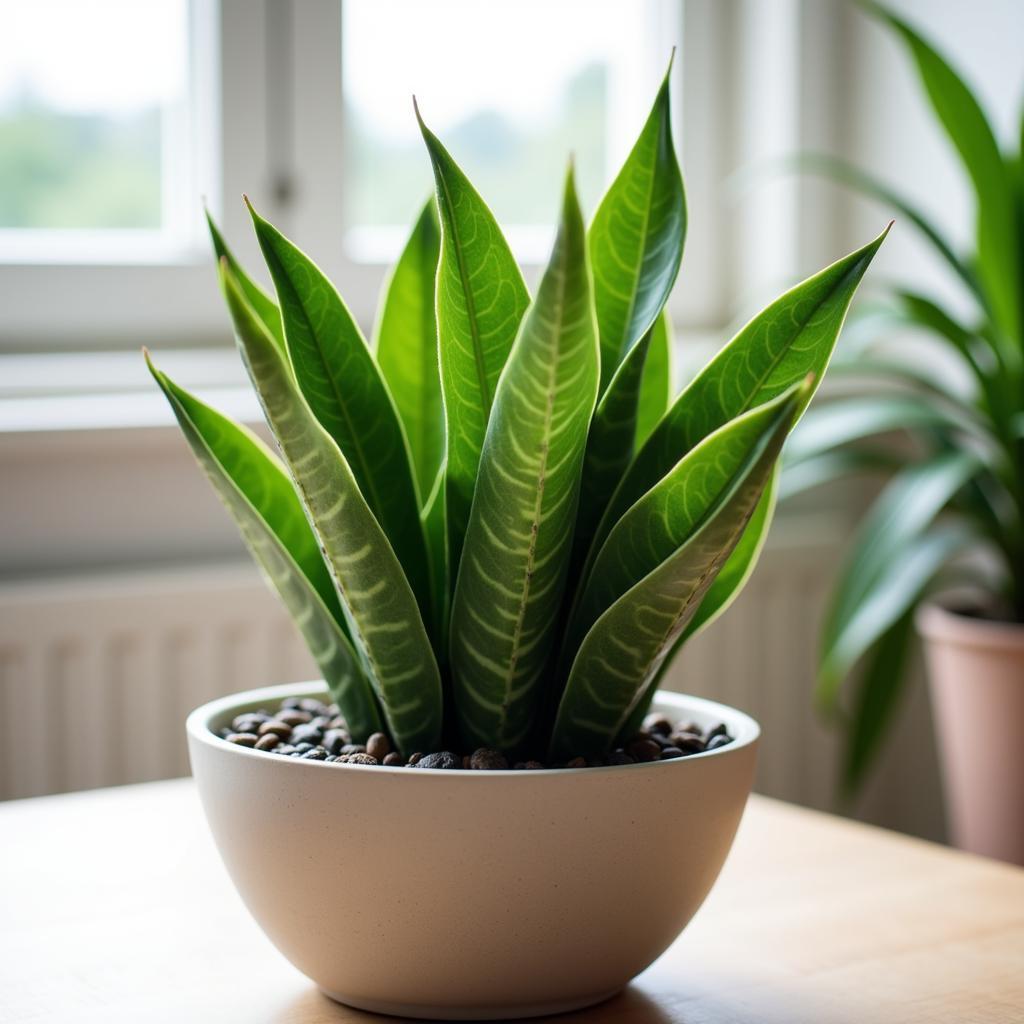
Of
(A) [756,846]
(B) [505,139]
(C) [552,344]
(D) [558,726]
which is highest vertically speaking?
(B) [505,139]

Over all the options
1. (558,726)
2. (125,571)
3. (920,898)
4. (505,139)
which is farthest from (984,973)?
(505,139)

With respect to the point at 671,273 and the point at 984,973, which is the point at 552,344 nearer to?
the point at 671,273

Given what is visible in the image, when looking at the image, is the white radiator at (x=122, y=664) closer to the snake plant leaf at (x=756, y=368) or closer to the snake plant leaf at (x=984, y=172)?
the snake plant leaf at (x=984, y=172)

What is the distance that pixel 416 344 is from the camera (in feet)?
2.21

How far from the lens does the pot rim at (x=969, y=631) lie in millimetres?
1450

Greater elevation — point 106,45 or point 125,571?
point 106,45

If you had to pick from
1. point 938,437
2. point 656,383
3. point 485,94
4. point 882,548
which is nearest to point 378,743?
point 656,383

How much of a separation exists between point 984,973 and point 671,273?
335 mm

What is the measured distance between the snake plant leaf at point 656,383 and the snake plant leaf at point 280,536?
0.16 metres

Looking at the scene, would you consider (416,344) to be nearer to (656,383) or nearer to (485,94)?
(656,383)

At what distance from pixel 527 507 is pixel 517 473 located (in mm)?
15

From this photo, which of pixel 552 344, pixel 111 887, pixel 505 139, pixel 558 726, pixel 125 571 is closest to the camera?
pixel 552 344

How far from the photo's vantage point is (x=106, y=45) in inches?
67.9

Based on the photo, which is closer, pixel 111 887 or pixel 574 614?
pixel 574 614
